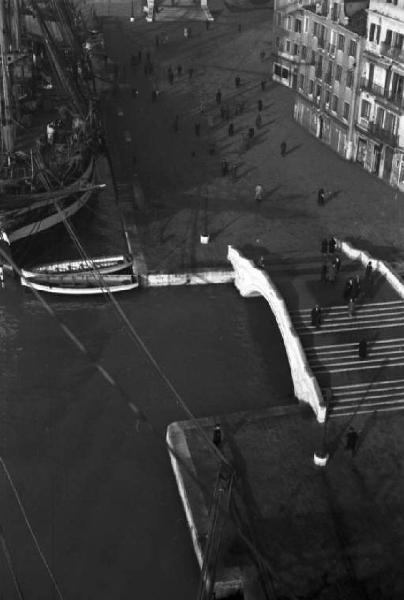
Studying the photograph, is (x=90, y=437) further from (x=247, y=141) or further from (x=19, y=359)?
(x=247, y=141)

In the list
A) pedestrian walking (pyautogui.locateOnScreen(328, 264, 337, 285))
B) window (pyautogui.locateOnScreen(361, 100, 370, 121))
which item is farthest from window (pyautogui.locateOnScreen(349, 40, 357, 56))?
pedestrian walking (pyautogui.locateOnScreen(328, 264, 337, 285))

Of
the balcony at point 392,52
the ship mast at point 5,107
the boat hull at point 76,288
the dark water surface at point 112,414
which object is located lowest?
the dark water surface at point 112,414

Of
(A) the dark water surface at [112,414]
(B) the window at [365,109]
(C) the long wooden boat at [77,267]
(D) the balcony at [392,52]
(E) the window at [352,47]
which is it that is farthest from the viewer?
(E) the window at [352,47]

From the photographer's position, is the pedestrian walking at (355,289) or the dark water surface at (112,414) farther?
the pedestrian walking at (355,289)

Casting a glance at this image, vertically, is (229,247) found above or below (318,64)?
below

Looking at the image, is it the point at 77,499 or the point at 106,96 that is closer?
the point at 77,499

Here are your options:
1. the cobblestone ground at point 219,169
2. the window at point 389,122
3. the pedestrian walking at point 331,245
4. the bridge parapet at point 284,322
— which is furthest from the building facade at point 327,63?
the bridge parapet at point 284,322

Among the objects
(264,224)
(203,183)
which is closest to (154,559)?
(264,224)

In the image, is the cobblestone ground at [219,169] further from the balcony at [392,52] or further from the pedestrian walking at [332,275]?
the balcony at [392,52]
